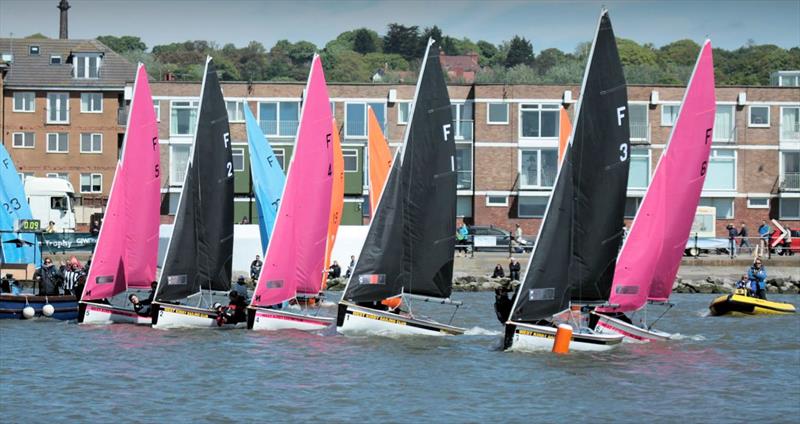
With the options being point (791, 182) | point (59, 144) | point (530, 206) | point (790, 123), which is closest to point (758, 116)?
point (790, 123)

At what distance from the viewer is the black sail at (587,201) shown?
31375 mm

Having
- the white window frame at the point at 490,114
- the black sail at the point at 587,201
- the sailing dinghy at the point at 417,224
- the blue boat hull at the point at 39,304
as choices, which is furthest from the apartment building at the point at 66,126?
the black sail at the point at 587,201

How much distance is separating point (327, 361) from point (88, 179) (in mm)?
54249

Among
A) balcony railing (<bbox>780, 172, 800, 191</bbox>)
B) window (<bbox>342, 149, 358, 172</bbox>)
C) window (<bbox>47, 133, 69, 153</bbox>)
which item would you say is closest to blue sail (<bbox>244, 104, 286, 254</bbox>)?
window (<bbox>342, 149, 358, 172</bbox>)

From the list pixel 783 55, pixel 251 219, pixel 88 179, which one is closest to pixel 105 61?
pixel 88 179

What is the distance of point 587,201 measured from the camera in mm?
32031

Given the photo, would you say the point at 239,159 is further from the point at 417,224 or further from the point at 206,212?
the point at 417,224

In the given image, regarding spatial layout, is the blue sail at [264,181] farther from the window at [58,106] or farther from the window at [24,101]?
the window at [24,101]

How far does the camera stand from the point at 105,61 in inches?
3342

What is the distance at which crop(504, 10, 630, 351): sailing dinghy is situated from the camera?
3130cm

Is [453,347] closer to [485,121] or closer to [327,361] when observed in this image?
[327,361]

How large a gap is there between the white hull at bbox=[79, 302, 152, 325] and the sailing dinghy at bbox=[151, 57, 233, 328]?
1248 mm

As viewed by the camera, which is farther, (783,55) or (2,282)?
(783,55)

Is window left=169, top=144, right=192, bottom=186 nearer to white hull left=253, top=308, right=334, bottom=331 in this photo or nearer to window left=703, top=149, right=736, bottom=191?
window left=703, top=149, right=736, bottom=191
